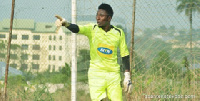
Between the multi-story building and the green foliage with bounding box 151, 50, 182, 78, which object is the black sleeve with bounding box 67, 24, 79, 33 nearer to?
the multi-story building

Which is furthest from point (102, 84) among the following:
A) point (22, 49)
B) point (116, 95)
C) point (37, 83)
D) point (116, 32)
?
point (22, 49)

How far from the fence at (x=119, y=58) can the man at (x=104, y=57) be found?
1277mm

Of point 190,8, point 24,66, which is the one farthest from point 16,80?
point 190,8

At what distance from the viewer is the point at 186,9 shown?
270 inches

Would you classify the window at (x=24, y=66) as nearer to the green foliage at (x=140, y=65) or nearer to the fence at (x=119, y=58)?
the fence at (x=119, y=58)

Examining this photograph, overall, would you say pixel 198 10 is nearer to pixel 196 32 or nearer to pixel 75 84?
pixel 196 32

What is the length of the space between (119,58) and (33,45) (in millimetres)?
1928

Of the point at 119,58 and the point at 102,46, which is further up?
the point at 102,46

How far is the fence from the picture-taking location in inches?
261

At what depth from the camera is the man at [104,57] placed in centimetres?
486

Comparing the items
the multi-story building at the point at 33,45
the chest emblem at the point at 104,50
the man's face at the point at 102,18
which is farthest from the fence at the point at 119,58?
the chest emblem at the point at 104,50

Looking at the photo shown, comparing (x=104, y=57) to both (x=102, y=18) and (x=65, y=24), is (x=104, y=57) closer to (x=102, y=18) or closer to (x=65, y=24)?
(x=102, y=18)

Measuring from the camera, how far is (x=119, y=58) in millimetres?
6699

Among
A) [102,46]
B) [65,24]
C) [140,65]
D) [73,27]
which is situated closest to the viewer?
[65,24]
